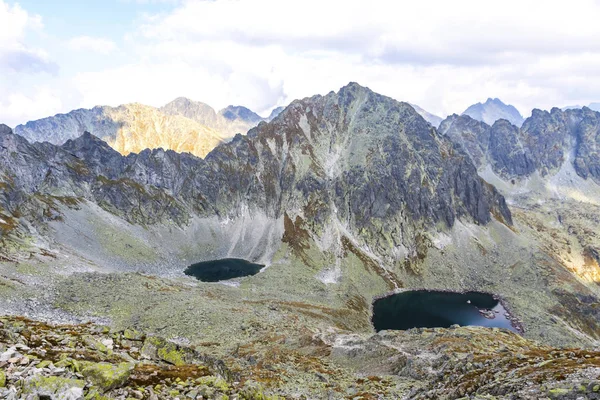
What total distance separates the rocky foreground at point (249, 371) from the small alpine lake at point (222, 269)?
3356 inches

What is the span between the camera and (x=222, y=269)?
483 ft

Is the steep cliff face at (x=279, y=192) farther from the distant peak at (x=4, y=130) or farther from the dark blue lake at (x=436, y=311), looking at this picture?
the dark blue lake at (x=436, y=311)

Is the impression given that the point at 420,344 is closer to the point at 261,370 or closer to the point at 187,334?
the point at 261,370

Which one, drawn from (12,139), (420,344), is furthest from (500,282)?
(12,139)

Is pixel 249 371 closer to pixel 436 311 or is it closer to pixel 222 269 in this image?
pixel 436 311

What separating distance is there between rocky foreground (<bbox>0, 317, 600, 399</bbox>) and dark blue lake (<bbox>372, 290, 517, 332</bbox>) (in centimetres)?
6911

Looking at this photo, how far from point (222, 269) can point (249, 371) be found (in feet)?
347

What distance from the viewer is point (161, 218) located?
6663 inches

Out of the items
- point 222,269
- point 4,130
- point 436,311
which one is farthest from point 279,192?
point 4,130

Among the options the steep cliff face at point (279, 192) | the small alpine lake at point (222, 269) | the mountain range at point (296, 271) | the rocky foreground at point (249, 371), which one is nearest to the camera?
the rocky foreground at point (249, 371)

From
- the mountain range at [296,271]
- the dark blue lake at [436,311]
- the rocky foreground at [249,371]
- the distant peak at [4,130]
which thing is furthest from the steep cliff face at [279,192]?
the rocky foreground at [249,371]

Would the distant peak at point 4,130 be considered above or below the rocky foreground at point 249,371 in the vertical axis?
above

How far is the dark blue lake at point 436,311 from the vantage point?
11969 centimetres

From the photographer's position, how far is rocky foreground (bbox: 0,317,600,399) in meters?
18.5
